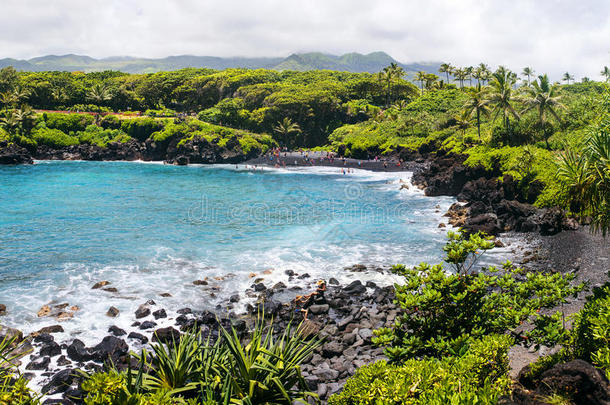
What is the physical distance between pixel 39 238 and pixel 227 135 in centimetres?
5639

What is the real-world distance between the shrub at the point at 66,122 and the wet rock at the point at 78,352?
83.6 metres

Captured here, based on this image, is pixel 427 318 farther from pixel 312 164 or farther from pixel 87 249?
pixel 312 164

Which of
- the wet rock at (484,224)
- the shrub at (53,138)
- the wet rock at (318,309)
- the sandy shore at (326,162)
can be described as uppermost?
the shrub at (53,138)

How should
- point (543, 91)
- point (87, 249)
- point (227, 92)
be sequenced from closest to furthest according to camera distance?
point (87, 249) → point (543, 91) → point (227, 92)

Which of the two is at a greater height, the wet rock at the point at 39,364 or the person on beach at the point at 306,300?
the person on beach at the point at 306,300

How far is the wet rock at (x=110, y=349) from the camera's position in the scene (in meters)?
14.6

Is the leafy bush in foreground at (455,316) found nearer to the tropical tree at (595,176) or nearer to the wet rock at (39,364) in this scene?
the tropical tree at (595,176)

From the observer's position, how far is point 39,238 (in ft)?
98.2

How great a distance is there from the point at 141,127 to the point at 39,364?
258 feet

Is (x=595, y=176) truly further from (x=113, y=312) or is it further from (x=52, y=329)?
(x=52, y=329)

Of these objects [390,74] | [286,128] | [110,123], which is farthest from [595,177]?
[110,123]

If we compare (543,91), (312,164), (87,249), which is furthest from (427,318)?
(312,164)

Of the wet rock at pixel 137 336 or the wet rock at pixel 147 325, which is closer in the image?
the wet rock at pixel 137 336

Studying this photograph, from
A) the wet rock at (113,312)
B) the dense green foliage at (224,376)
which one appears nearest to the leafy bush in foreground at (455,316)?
the dense green foliage at (224,376)
